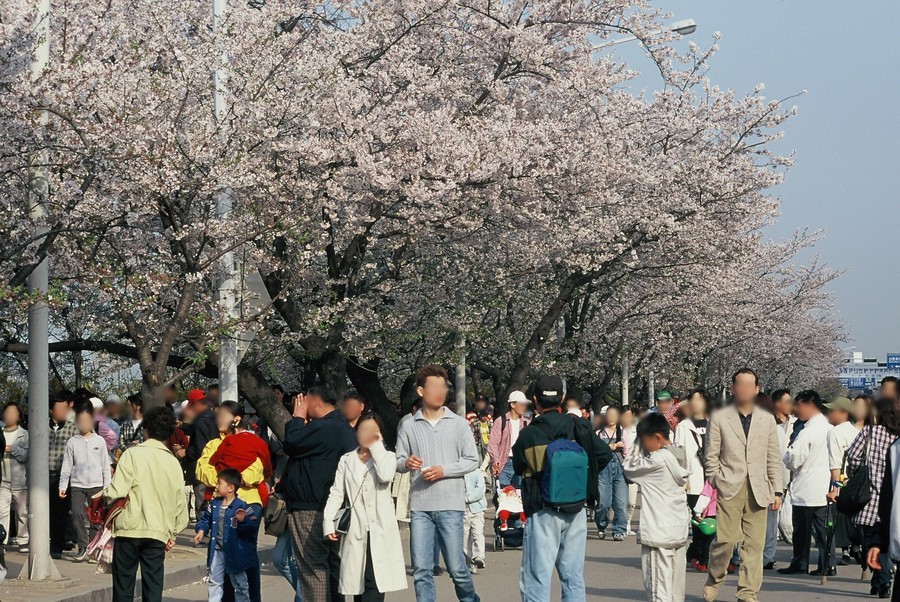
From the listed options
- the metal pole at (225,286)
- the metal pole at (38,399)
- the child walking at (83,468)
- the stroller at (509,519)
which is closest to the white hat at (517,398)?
the stroller at (509,519)

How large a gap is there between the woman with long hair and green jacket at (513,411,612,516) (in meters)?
1.73

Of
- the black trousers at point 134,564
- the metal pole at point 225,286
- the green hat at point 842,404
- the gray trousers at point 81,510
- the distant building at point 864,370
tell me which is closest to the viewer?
the black trousers at point 134,564

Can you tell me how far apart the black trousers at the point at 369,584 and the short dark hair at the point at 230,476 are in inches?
60.8

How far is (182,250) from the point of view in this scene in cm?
1362

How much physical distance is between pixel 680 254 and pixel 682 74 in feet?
11.7

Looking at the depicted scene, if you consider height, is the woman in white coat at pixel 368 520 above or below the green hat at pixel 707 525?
above

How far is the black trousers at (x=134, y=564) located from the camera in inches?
346

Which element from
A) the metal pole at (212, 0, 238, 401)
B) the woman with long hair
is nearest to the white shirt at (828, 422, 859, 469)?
the woman with long hair

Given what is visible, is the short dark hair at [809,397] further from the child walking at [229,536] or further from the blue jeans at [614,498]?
the child walking at [229,536]

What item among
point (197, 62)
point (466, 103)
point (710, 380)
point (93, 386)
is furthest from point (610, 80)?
point (710, 380)

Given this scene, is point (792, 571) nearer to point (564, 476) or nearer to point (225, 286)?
point (564, 476)

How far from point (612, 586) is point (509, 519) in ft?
11.2

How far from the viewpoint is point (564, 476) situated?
8.25 metres

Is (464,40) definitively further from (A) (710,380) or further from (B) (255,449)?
(A) (710,380)
